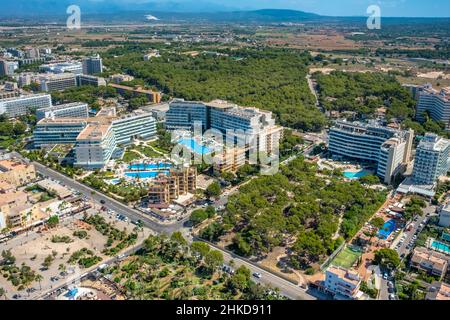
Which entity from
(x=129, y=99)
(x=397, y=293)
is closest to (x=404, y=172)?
(x=397, y=293)

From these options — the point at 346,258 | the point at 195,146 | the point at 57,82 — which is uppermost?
the point at 57,82

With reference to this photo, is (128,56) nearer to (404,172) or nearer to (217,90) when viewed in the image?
(217,90)

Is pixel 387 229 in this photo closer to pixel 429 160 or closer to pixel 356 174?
pixel 429 160

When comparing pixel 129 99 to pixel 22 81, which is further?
pixel 22 81

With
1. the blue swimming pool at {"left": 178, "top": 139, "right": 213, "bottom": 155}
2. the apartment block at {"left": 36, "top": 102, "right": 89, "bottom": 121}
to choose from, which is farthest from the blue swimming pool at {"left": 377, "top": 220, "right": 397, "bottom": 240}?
the apartment block at {"left": 36, "top": 102, "right": 89, "bottom": 121}

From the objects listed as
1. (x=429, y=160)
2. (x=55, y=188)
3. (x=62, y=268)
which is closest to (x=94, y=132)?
(x=55, y=188)

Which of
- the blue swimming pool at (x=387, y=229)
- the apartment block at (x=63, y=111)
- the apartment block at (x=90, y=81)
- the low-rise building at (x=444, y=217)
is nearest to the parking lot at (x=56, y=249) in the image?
the blue swimming pool at (x=387, y=229)
